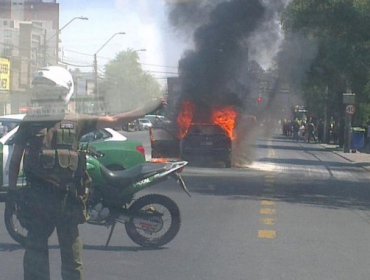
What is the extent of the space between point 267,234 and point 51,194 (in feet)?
17.1

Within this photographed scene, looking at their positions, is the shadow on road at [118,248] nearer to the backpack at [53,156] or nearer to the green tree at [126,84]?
the green tree at [126,84]

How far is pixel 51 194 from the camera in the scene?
560 cm

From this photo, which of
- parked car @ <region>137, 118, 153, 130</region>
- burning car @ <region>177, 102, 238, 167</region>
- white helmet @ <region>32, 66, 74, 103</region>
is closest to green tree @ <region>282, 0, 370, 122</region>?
burning car @ <region>177, 102, 238, 167</region>

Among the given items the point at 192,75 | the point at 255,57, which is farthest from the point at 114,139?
the point at 255,57

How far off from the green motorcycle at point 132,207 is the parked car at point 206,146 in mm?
15425

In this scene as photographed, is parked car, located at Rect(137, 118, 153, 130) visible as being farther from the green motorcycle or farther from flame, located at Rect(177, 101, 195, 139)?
flame, located at Rect(177, 101, 195, 139)

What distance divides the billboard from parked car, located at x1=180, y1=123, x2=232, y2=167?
656 cm

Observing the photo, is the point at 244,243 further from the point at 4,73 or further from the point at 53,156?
the point at 4,73

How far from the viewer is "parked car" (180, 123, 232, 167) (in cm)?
2495

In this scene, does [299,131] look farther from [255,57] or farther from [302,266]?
[302,266]

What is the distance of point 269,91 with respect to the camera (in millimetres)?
35656

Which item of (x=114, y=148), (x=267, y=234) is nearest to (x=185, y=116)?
(x=114, y=148)

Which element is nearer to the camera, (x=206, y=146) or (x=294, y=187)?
(x=294, y=187)

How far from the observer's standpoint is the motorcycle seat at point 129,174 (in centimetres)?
894
